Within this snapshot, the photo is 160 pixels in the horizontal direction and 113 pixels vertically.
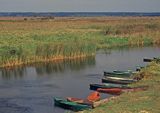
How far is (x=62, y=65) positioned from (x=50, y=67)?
1421 millimetres

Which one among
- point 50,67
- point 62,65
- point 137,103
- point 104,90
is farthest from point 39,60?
point 137,103

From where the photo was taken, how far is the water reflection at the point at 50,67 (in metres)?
38.2

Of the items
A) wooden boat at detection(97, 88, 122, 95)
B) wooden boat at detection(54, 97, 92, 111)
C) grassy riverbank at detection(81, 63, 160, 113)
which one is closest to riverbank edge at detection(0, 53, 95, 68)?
wooden boat at detection(97, 88, 122, 95)

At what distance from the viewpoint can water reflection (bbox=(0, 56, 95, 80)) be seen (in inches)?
1502

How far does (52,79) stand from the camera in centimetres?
3650

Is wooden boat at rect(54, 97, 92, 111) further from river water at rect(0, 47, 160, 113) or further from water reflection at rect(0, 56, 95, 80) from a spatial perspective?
water reflection at rect(0, 56, 95, 80)

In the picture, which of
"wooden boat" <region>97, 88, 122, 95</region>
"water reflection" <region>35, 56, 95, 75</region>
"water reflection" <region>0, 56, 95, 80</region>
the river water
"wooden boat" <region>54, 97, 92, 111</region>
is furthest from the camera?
"water reflection" <region>35, 56, 95, 75</region>

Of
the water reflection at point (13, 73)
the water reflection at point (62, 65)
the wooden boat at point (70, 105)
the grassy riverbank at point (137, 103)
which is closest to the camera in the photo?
the grassy riverbank at point (137, 103)

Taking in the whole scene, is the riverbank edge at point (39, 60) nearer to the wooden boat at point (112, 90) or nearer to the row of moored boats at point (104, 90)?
the row of moored boats at point (104, 90)

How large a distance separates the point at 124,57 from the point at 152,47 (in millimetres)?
10063

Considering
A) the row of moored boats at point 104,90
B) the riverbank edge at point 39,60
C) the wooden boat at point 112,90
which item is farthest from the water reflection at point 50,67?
the wooden boat at point 112,90

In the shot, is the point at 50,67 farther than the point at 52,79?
Yes

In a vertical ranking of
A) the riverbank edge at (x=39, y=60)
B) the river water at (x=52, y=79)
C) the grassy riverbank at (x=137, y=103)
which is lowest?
the river water at (x=52, y=79)

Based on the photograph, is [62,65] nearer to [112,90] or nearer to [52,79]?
[52,79]
